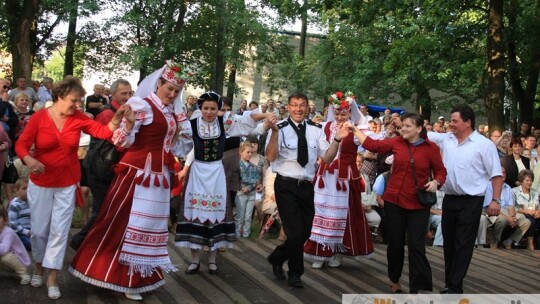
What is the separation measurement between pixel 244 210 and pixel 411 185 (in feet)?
13.9

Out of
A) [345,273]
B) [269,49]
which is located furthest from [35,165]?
[269,49]

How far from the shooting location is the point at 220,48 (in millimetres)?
22625

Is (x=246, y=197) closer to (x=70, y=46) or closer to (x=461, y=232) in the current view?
(x=461, y=232)

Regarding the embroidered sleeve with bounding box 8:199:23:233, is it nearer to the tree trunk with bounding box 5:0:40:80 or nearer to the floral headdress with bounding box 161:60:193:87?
the floral headdress with bounding box 161:60:193:87

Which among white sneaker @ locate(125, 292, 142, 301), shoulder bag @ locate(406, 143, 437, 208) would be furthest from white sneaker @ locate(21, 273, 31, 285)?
shoulder bag @ locate(406, 143, 437, 208)

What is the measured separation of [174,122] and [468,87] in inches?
1122

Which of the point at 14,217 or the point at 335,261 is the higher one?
the point at 14,217

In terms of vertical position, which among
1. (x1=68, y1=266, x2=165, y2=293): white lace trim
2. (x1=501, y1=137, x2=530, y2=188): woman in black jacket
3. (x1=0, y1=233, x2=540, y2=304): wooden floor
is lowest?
(x1=0, y1=233, x2=540, y2=304): wooden floor

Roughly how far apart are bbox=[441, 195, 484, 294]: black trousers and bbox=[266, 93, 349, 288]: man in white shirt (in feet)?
4.31

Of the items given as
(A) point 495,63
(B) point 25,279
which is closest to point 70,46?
(A) point 495,63

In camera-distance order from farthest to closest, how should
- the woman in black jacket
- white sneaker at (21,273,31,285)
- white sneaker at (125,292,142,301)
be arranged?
1. the woman in black jacket
2. white sneaker at (21,273,31,285)
3. white sneaker at (125,292,142,301)

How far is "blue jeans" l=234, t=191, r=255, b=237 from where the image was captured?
10.8 meters

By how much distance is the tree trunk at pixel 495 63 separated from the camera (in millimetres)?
16938

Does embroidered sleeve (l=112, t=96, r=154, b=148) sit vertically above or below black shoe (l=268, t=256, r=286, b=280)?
above
